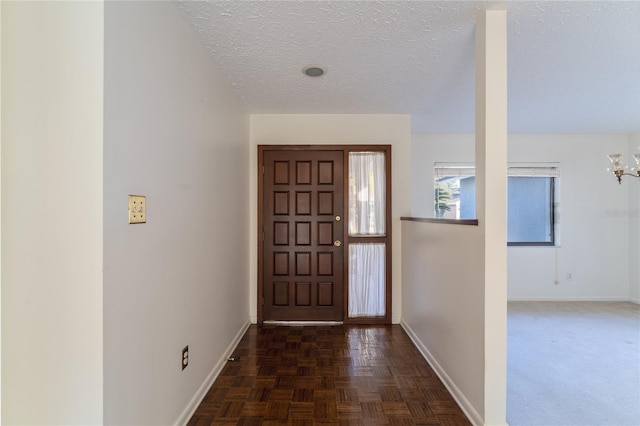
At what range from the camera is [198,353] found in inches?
80.8

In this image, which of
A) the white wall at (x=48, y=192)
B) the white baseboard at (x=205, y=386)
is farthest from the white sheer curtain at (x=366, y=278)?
the white wall at (x=48, y=192)

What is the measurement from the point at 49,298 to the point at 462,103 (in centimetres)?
361

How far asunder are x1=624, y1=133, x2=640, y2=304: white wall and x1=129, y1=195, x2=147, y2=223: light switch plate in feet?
20.2

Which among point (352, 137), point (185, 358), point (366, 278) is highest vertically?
point (352, 137)

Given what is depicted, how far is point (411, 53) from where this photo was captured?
7.28ft

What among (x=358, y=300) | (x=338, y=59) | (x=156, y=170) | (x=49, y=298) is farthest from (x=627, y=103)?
→ (x=49, y=298)

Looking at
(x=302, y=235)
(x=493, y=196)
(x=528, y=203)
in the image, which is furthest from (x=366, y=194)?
(x=528, y=203)

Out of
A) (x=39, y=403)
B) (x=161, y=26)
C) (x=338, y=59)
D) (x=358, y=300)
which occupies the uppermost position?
(x=338, y=59)

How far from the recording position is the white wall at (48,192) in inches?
43.8

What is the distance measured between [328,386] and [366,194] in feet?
6.79

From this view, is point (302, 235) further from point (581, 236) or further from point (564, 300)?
point (581, 236)

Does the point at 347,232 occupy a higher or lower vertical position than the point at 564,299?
higher

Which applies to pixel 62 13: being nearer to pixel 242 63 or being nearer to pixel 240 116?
pixel 242 63

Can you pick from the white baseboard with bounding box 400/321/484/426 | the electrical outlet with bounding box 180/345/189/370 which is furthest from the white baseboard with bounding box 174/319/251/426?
the white baseboard with bounding box 400/321/484/426
